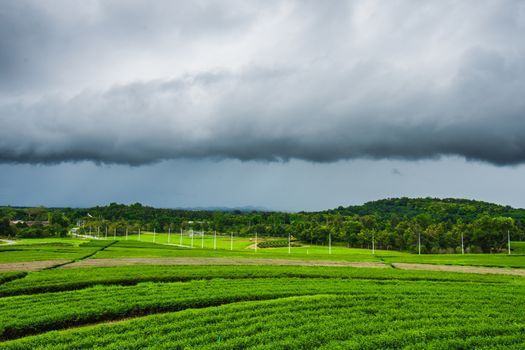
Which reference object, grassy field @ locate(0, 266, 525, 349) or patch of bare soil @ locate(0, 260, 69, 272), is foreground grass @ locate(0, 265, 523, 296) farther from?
patch of bare soil @ locate(0, 260, 69, 272)

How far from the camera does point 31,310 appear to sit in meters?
18.9

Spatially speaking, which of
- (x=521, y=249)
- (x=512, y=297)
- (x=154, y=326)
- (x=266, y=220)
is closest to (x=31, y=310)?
(x=154, y=326)

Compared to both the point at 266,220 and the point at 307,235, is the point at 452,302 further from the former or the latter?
the point at 266,220

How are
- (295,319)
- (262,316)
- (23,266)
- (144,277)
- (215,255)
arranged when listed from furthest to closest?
(215,255) < (23,266) < (144,277) < (262,316) < (295,319)

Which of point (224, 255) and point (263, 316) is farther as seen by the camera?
point (224, 255)

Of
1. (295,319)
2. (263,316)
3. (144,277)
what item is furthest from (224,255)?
(295,319)

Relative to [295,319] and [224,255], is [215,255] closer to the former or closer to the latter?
[224,255]

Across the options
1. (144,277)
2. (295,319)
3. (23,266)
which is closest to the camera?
(295,319)

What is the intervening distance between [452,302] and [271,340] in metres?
12.0

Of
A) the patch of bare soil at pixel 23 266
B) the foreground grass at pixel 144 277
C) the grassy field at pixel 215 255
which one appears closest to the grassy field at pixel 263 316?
the foreground grass at pixel 144 277

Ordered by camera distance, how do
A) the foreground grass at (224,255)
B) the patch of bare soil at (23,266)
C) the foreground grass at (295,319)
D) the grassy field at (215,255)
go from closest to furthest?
1. the foreground grass at (295,319)
2. the patch of bare soil at (23,266)
3. the foreground grass at (224,255)
4. the grassy field at (215,255)

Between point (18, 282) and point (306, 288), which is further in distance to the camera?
point (18, 282)

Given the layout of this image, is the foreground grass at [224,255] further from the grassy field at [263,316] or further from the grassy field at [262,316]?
the grassy field at [263,316]

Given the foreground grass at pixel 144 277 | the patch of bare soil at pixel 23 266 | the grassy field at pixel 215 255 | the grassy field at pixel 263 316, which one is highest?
the grassy field at pixel 263 316
